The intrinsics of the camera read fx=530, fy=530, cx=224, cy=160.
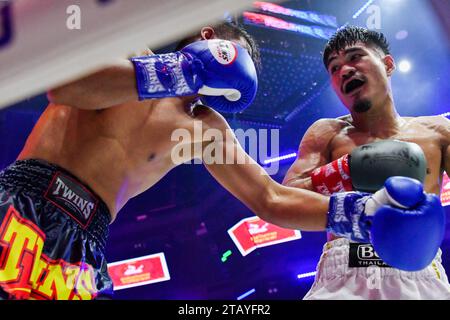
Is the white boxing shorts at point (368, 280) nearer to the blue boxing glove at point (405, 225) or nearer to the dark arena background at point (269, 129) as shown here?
the blue boxing glove at point (405, 225)

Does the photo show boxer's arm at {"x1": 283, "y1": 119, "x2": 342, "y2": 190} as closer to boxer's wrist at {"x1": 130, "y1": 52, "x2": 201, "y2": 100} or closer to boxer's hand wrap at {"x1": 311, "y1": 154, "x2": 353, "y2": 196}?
boxer's hand wrap at {"x1": 311, "y1": 154, "x2": 353, "y2": 196}

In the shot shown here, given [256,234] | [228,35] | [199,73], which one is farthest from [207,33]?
[256,234]

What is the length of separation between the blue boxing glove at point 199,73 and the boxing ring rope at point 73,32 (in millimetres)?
906

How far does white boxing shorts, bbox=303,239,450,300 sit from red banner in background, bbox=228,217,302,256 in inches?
187

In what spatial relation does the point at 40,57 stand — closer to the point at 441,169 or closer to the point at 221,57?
the point at 221,57

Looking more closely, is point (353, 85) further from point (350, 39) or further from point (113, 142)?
point (113, 142)

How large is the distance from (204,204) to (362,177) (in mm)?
5800

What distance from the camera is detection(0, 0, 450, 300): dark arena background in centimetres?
534

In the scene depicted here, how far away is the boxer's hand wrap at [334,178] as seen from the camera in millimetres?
1813

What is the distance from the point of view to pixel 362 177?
1.74m

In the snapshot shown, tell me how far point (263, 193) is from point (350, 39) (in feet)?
3.16

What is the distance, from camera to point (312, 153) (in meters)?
2.14

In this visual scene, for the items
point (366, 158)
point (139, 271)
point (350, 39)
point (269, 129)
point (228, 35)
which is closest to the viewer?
point (366, 158)
